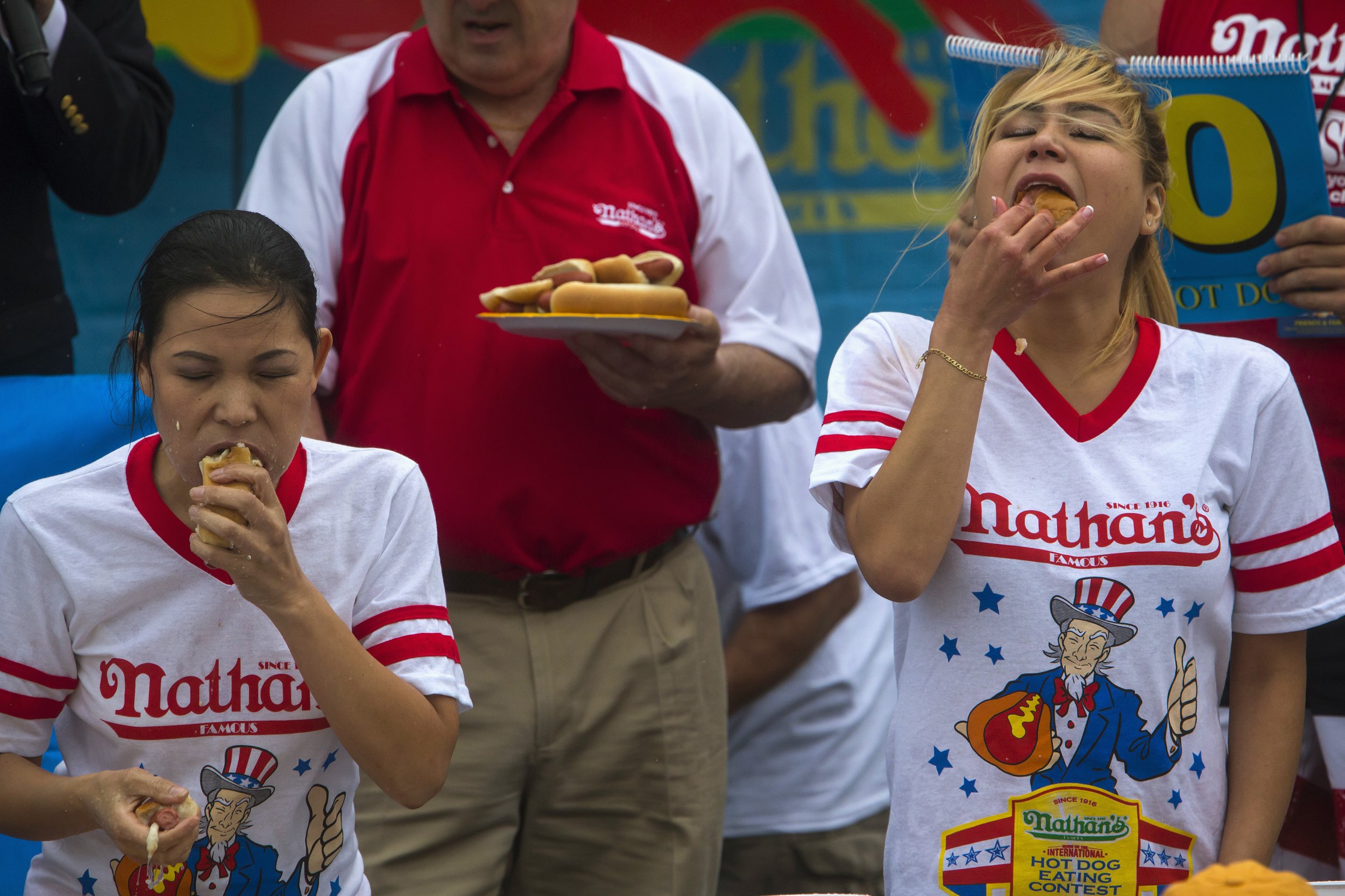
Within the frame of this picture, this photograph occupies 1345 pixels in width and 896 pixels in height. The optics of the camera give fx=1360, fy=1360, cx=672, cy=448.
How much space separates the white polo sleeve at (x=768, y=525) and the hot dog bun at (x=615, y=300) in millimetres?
868

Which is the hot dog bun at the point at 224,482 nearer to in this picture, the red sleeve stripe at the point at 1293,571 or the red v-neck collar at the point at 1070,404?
the red v-neck collar at the point at 1070,404

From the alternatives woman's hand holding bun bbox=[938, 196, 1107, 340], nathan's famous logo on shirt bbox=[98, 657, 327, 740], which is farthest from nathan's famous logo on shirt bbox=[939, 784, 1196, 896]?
nathan's famous logo on shirt bbox=[98, 657, 327, 740]

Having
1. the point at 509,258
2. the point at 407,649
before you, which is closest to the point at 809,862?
the point at 509,258

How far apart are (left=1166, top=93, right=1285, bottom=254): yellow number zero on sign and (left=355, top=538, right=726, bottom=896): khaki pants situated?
1.17 metres

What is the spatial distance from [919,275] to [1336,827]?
1753mm

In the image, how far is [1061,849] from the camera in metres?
1.79

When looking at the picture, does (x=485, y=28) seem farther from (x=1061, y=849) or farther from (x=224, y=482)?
(x=1061, y=849)

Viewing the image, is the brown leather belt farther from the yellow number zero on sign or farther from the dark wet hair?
the yellow number zero on sign

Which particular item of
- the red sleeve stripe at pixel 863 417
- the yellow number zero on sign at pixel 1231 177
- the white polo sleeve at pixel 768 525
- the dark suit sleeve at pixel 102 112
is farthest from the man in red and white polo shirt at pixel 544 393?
the yellow number zero on sign at pixel 1231 177

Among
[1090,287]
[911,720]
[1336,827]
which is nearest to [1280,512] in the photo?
[1090,287]

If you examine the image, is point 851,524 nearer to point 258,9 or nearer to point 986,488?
point 986,488

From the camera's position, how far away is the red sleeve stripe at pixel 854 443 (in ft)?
6.15

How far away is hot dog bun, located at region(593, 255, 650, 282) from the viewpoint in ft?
Answer: 7.97

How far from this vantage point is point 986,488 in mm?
1868
